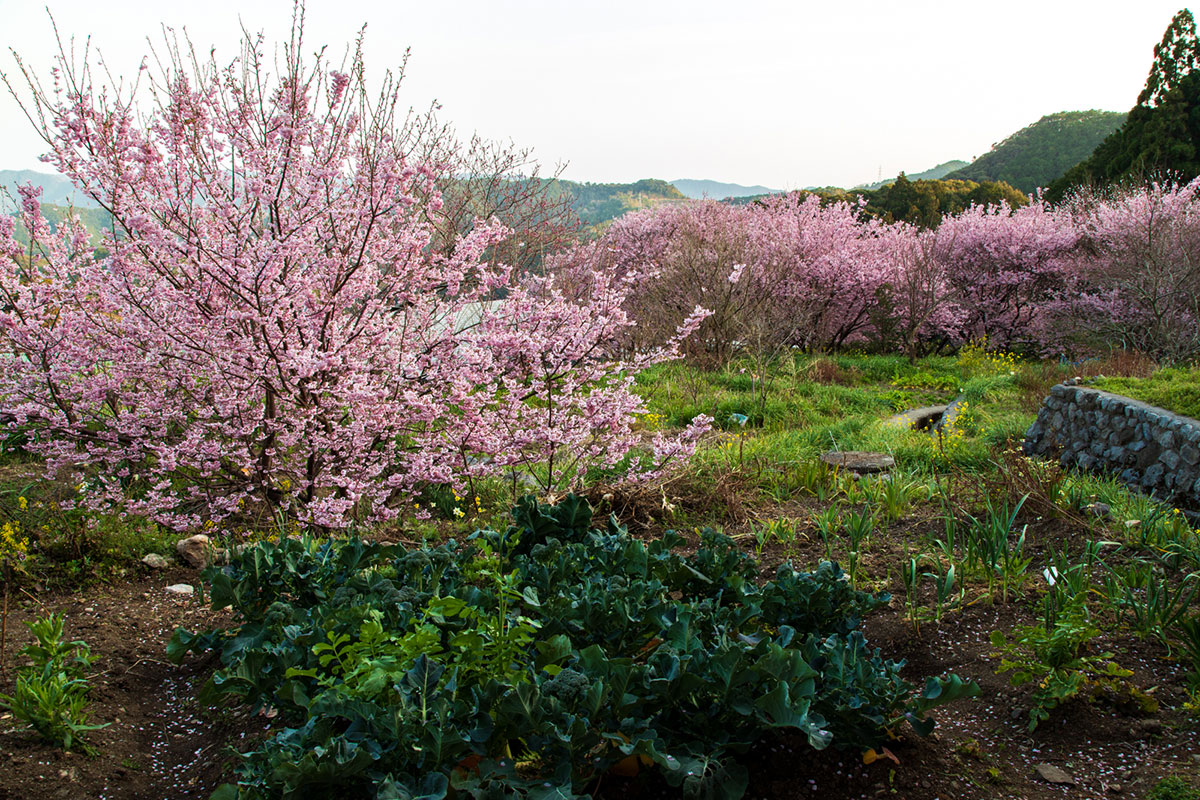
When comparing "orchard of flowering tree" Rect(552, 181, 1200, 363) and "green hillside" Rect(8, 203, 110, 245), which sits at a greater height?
"green hillside" Rect(8, 203, 110, 245)

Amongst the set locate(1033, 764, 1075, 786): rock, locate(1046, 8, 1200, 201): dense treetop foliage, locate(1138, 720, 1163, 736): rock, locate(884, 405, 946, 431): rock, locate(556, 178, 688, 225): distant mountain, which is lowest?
locate(884, 405, 946, 431): rock

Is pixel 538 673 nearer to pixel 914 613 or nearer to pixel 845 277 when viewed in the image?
pixel 914 613

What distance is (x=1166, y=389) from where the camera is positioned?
6035 millimetres

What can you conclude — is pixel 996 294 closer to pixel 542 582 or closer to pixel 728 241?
pixel 728 241

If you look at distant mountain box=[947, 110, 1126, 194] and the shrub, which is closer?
the shrub

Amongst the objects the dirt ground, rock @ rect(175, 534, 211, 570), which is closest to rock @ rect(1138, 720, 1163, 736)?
the dirt ground

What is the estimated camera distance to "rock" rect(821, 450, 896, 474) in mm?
5504

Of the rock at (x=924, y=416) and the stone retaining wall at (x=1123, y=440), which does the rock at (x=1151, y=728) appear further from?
the rock at (x=924, y=416)

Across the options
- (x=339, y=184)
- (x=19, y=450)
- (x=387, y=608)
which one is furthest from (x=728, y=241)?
(x=387, y=608)

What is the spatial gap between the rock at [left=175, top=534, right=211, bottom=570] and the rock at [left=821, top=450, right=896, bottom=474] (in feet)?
13.7

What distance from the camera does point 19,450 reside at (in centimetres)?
596

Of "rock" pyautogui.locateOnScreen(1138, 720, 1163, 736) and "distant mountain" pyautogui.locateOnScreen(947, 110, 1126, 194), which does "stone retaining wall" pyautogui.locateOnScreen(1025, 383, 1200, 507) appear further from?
"distant mountain" pyautogui.locateOnScreen(947, 110, 1126, 194)

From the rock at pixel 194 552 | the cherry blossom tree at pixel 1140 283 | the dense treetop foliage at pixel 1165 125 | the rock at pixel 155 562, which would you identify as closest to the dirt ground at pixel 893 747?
the rock at pixel 155 562

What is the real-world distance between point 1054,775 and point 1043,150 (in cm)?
4109
